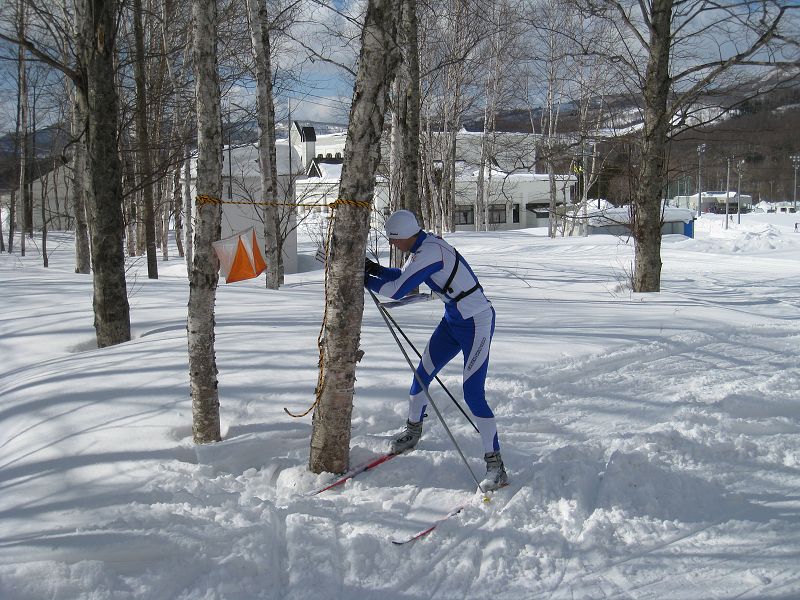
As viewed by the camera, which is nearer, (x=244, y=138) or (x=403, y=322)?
(x=403, y=322)

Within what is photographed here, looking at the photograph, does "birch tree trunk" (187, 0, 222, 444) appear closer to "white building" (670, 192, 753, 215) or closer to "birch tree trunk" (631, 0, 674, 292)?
"birch tree trunk" (631, 0, 674, 292)

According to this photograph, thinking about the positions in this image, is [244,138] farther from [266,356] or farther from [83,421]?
[83,421]

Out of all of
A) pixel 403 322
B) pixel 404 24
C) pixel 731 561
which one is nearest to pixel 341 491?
pixel 731 561

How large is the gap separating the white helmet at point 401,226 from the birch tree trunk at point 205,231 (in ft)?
4.14

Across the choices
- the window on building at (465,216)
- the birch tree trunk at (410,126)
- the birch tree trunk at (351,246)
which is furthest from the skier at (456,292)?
the window on building at (465,216)

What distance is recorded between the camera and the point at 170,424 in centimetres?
488

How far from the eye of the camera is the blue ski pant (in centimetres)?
445

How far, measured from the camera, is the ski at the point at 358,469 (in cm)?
428

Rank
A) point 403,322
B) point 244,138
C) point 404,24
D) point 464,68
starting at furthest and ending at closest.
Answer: point 464,68 → point 244,138 → point 404,24 → point 403,322

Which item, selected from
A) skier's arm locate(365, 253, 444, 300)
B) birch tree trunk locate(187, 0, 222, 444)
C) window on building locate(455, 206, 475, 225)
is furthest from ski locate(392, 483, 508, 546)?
window on building locate(455, 206, 475, 225)

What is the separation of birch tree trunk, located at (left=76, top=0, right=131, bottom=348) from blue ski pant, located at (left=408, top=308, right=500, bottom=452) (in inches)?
186

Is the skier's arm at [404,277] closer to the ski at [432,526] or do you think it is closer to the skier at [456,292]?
the skier at [456,292]

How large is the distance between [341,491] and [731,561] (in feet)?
7.80

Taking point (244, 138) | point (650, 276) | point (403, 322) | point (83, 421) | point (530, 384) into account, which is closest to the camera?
point (83, 421)
